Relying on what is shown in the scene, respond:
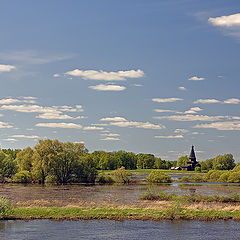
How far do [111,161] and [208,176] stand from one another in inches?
2750

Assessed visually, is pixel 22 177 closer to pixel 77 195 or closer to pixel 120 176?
pixel 120 176

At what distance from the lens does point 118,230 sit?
4088 cm

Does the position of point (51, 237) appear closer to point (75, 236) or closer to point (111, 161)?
point (75, 236)

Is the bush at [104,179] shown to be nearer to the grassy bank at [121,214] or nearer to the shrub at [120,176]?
the shrub at [120,176]

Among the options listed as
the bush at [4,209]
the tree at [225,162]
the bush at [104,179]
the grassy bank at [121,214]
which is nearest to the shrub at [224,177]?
the bush at [104,179]

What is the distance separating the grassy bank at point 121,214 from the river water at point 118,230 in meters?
1.69

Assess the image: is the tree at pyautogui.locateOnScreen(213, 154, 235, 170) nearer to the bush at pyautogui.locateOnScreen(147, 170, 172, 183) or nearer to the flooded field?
the bush at pyautogui.locateOnScreen(147, 170, 172, 183)

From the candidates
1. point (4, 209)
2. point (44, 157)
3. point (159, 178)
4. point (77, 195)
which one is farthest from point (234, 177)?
point (4, 209)

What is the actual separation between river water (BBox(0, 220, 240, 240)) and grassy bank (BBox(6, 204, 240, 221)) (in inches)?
66.6

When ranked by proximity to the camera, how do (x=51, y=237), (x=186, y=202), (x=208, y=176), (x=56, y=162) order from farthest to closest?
(x=208, y=176)
(x=56, y=162)
(x=186, y=202)
(x=51, y=237)

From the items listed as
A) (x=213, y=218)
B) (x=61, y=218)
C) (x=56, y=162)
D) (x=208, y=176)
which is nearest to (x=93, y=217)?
(x=61, y=218)

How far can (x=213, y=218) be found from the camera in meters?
47.0

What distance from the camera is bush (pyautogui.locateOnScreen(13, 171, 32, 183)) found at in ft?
374

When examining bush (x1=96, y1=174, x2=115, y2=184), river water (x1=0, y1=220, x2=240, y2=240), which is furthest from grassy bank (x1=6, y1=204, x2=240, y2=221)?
bush (x1=96, y1=174, x2=115, y2=184)
